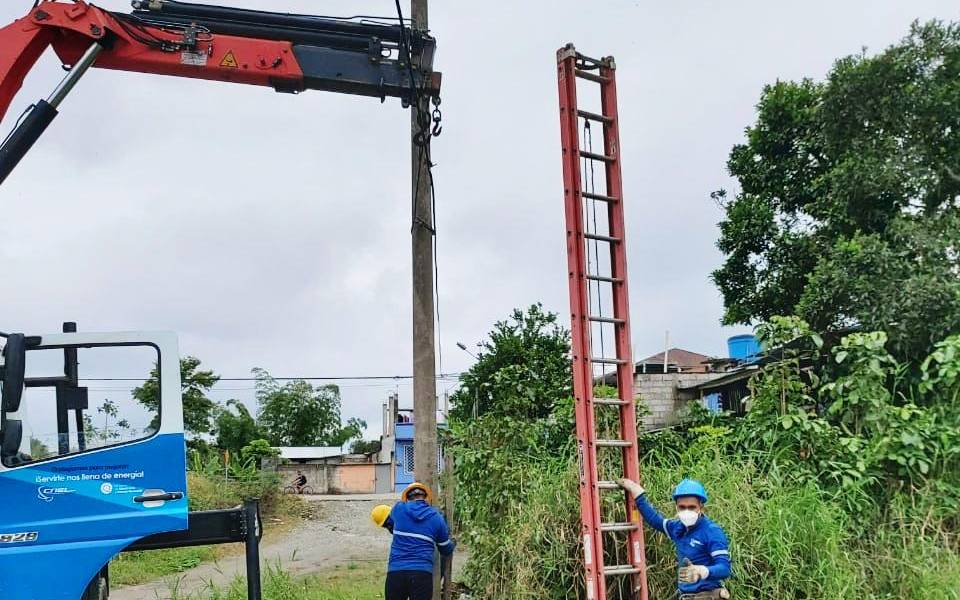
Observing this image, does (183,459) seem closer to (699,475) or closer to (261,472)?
(699,475)

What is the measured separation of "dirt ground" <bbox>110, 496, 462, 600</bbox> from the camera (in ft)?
40.0

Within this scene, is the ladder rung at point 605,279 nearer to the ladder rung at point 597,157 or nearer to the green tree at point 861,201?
the ladder rung at point 597,157

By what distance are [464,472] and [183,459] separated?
11.6 feet

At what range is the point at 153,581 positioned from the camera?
43.2ft

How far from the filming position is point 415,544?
285 inches

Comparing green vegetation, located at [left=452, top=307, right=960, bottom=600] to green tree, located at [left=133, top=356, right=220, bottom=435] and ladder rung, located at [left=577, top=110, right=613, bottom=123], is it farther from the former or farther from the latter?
green tree, located at [left=133, top=356, right=220, bottom=435]

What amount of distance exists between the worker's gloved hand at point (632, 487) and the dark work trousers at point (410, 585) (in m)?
1.73

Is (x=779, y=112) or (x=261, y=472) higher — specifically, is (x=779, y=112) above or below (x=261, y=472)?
above

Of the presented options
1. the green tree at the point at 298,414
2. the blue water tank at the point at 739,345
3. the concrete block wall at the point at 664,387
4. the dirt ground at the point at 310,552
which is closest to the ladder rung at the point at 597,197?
the dirt ground at the point at 310,552

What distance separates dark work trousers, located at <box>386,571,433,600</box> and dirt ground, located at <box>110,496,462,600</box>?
3917 mm

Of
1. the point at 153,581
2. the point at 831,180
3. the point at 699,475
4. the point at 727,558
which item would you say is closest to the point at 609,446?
the point at 699,475

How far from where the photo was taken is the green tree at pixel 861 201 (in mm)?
13844

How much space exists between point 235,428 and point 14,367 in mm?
40141

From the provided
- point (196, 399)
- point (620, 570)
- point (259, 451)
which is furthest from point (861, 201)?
point (196, 399)
